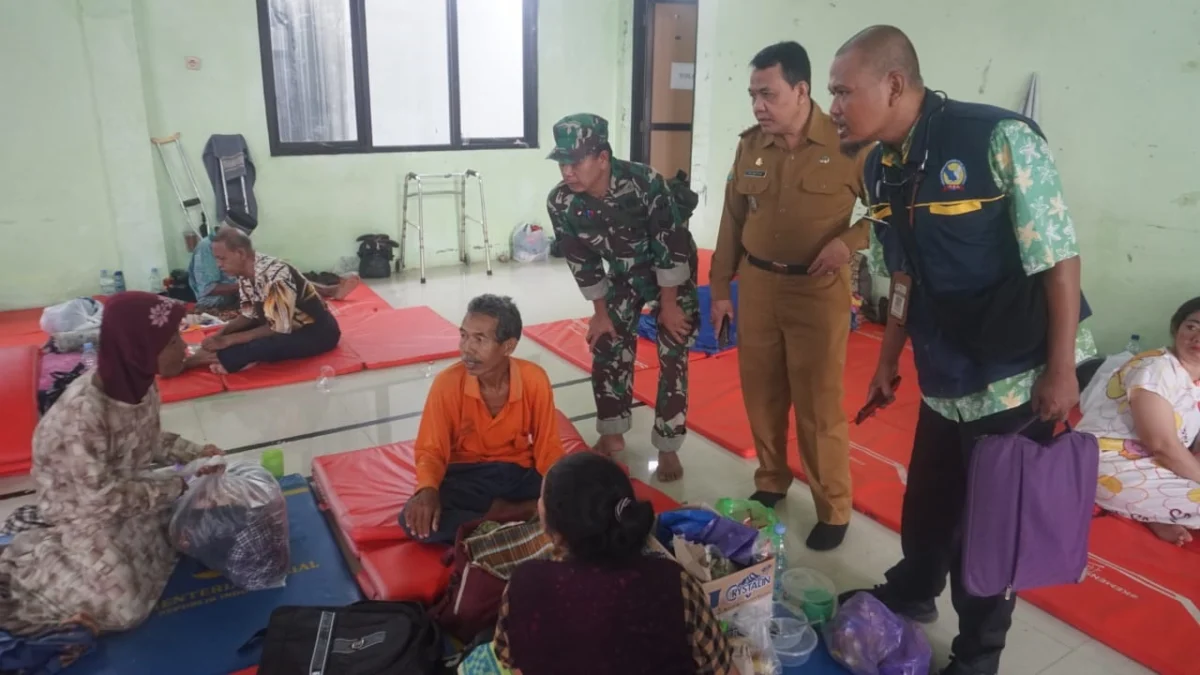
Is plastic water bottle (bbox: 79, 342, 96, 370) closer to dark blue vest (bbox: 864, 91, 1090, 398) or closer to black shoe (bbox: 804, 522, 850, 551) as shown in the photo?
black shoe (bbox: 804, 522, 850, 551)

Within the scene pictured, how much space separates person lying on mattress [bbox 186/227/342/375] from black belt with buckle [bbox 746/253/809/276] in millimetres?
2791

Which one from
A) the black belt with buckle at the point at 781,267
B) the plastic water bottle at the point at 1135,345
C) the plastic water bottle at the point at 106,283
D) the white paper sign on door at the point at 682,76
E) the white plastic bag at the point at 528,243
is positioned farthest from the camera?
the white paper sign on door at the point at 682,76

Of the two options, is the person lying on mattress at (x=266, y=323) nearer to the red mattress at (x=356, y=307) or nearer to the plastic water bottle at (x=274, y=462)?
the red mattress at (x=356, y=307)

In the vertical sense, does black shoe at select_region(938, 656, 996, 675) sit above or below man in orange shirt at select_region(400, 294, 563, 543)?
below

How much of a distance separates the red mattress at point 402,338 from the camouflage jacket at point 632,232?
1850 millimetres

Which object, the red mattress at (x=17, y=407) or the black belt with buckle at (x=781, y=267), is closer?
the black belt with buckle at (x=781, y=267)

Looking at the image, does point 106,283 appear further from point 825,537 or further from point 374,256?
point 825,537

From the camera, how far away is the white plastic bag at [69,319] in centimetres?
473

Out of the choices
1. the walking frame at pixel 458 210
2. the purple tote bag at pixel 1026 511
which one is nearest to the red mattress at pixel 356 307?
the walking frame at pixel 458 210

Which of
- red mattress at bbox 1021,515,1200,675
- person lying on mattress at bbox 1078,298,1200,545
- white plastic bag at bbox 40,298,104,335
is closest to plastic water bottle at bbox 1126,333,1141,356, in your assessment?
person lying on mattress at bbox 1078,298,1200,545

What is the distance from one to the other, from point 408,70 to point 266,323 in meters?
3.33

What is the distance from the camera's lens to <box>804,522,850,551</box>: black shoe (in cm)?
281

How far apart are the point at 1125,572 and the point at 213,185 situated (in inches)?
247

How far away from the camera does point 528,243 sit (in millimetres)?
7770
